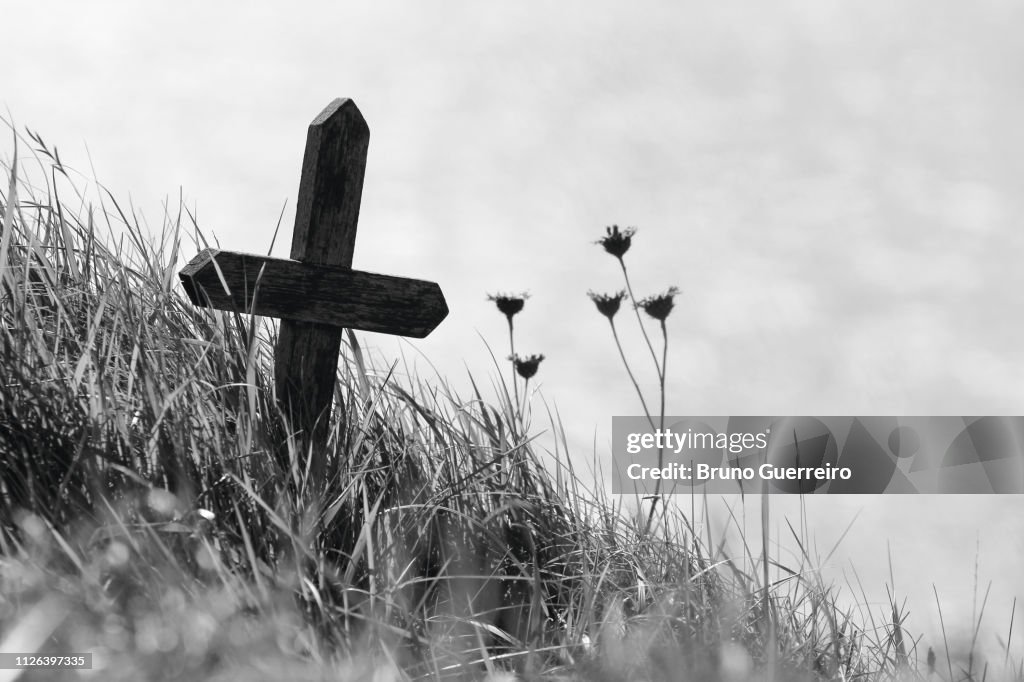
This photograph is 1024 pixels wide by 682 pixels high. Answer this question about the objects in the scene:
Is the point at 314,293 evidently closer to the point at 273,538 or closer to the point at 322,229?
the point at 322,229

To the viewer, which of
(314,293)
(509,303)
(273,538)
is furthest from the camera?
(509,303)

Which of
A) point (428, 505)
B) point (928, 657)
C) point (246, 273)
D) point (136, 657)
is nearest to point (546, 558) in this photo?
point (428, 505)

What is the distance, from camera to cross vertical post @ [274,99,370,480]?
2.75 metres

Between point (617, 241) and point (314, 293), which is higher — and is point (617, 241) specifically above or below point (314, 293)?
above

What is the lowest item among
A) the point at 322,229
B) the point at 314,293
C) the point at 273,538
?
the point at 273,538

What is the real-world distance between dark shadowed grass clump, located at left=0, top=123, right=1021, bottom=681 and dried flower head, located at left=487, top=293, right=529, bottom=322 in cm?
75

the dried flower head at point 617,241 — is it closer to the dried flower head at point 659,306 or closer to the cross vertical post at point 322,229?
the dried flower head at point 659,306

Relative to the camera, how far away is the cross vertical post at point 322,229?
275 centimetres

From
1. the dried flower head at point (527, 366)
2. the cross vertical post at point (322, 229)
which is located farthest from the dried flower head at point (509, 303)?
the cross vertical post at point (322, 229)

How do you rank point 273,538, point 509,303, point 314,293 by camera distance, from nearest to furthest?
point 273,538, point 314,293, point 509,303

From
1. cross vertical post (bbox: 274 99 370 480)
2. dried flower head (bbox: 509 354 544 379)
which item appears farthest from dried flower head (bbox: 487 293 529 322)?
cross vertical post (bbox: 274 99 370 480)

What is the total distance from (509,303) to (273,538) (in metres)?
1.90

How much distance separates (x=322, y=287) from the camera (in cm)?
279

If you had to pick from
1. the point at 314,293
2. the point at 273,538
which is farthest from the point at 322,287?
the point at 273,538
